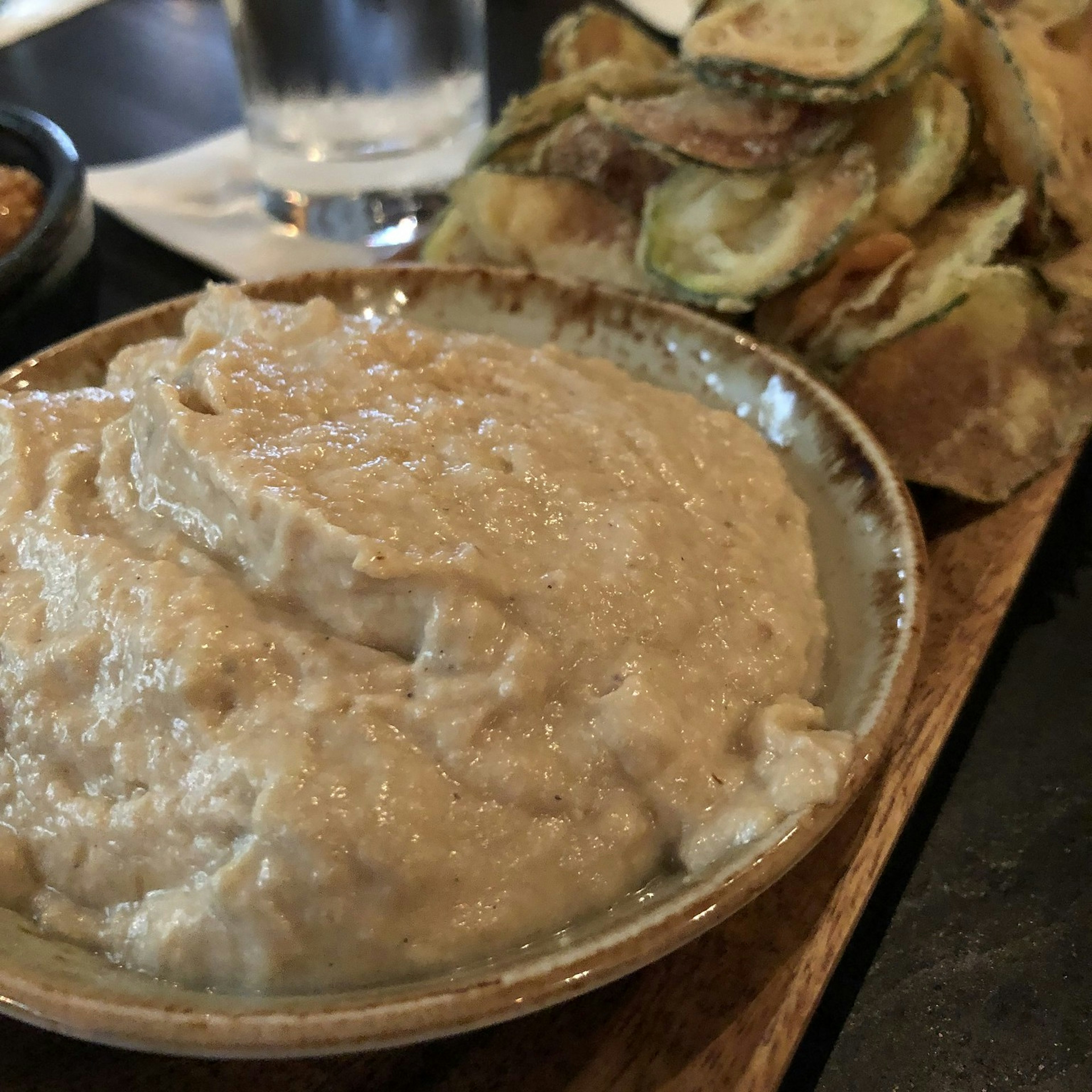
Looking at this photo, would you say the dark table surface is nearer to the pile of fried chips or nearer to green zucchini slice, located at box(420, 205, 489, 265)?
the pile of fried chips

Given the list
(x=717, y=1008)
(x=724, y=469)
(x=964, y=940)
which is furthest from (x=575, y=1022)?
(x=724, y=469)

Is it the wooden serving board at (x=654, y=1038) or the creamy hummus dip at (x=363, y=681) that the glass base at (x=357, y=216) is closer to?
the creamy hummus dip at (x=363, y=681)

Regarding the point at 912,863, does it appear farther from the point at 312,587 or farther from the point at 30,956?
the point at 30,956

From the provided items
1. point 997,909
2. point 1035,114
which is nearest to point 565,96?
point 1035,114

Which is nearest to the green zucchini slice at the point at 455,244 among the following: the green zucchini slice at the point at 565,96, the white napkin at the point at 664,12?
the green zucchini slice at the point at 565,96

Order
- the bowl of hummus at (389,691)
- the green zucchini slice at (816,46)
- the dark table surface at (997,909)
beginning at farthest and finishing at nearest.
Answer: the green zucchini slice at (816,46), the dark table surface at (997,909), the bowl of hummus at (389,691)

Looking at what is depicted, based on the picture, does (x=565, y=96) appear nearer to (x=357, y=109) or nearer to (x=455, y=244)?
(x=455, y=244)
